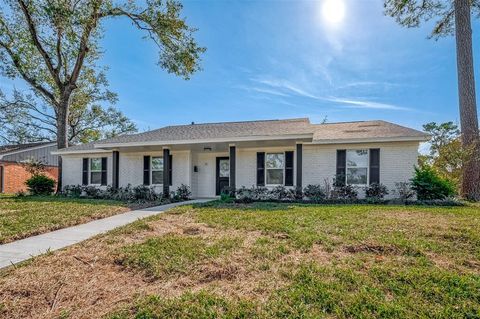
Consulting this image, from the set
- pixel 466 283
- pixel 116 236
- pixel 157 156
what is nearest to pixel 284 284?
pixel 466 283

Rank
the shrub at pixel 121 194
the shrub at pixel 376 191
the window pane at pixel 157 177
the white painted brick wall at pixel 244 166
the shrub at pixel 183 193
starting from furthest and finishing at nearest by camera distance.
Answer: the window pane at pixel 157 177 < the shrub at pixel 183 193 < the shrub at pixel 121 194 < the white painted brick wall at pixel 244 166 < the shrub at pixel 376 191

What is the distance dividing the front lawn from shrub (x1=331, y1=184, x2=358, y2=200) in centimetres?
571

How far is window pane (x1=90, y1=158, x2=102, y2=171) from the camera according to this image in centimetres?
1614

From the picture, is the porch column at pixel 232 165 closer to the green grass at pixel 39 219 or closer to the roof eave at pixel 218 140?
the roof eave at pixel 218 140

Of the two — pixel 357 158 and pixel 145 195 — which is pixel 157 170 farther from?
pixel 357 158

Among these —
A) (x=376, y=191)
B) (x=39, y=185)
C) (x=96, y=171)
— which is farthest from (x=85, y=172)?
(x=376, y=191)

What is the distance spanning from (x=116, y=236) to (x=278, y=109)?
62.7 feet

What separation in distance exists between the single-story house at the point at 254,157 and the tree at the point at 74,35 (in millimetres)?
5267

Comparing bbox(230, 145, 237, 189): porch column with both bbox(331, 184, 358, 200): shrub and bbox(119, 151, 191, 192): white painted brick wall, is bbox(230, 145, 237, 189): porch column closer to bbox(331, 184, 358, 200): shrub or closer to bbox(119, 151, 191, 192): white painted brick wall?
bbox(119, 151, 191, 192): white painted brick wall

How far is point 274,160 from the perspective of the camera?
13.4 metres

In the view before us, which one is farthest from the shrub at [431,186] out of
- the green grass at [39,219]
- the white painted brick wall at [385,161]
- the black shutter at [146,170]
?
the black shutter at [146,170]

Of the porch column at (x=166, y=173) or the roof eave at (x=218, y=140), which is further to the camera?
the porch column at (x=166, y=173)

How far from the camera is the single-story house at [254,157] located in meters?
11.7

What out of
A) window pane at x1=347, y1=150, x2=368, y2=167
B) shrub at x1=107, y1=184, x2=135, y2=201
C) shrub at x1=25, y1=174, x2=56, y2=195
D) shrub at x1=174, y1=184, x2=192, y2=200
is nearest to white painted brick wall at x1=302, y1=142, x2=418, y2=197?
A: window pane at x1=347, y1=150, x2=368, y2=167
